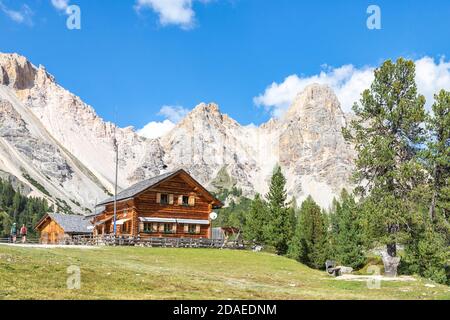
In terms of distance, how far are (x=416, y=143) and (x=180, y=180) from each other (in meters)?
30.2

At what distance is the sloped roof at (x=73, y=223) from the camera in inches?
2953

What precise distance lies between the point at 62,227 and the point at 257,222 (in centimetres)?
2783

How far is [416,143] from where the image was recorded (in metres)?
41.0

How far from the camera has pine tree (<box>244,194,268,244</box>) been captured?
71688mm

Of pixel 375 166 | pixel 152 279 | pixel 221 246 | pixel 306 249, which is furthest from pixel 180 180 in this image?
pixel 152 279

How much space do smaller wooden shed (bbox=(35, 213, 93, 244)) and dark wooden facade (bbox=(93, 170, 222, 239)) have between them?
9.91 metres

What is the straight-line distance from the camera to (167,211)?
2430 inches

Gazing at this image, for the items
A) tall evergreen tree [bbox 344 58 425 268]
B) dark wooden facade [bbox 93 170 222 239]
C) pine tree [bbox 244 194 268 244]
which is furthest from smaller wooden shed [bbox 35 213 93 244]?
tall evergreen tree [bbox 344 58 425 268]

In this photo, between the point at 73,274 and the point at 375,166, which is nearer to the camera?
the point at 73,274

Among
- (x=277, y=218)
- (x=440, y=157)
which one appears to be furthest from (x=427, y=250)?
(x=277, y=218)

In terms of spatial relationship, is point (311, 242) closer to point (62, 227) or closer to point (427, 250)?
point (62, 227)

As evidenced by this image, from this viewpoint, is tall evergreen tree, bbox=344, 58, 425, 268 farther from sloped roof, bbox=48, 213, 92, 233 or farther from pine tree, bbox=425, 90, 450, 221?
sloped roof, bbox=48, 213, 92, 233
